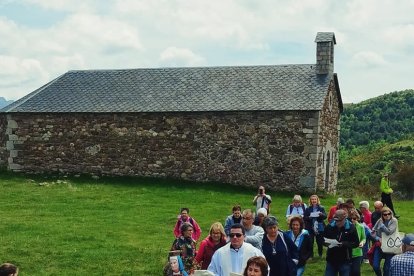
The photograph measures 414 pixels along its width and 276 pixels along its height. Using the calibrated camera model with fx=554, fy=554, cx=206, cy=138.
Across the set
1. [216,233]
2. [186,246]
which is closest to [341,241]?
[216,233]

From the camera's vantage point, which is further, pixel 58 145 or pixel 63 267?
pixel 58 145

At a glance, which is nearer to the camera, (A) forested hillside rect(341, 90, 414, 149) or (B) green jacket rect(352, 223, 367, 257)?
(B) green jacket rect(352, 223, 367, 257)

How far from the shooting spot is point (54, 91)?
28.2 m

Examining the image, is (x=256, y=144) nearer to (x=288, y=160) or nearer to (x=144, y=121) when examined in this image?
(x=288, y=160)

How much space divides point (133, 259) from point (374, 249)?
17.6 feet

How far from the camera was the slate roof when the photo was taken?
80.8 feet

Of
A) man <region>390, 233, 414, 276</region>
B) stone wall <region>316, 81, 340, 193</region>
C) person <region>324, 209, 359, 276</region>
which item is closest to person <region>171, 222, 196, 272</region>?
person <region>324, 209, 359, 276</region>

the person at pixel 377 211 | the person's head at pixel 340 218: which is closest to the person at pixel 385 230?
the person's head at pixel 340 218

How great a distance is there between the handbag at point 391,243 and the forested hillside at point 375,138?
1012 inches

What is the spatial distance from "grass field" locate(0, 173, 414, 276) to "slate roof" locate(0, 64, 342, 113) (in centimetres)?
362

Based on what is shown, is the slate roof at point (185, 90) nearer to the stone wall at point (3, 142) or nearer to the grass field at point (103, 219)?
the stone wall at point (3, 142)

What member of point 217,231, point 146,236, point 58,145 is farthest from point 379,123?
point 217,231

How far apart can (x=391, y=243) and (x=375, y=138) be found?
Result: 6247cm

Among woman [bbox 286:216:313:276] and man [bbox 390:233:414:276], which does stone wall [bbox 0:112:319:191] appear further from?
man [bbox 390:233:414:276]
